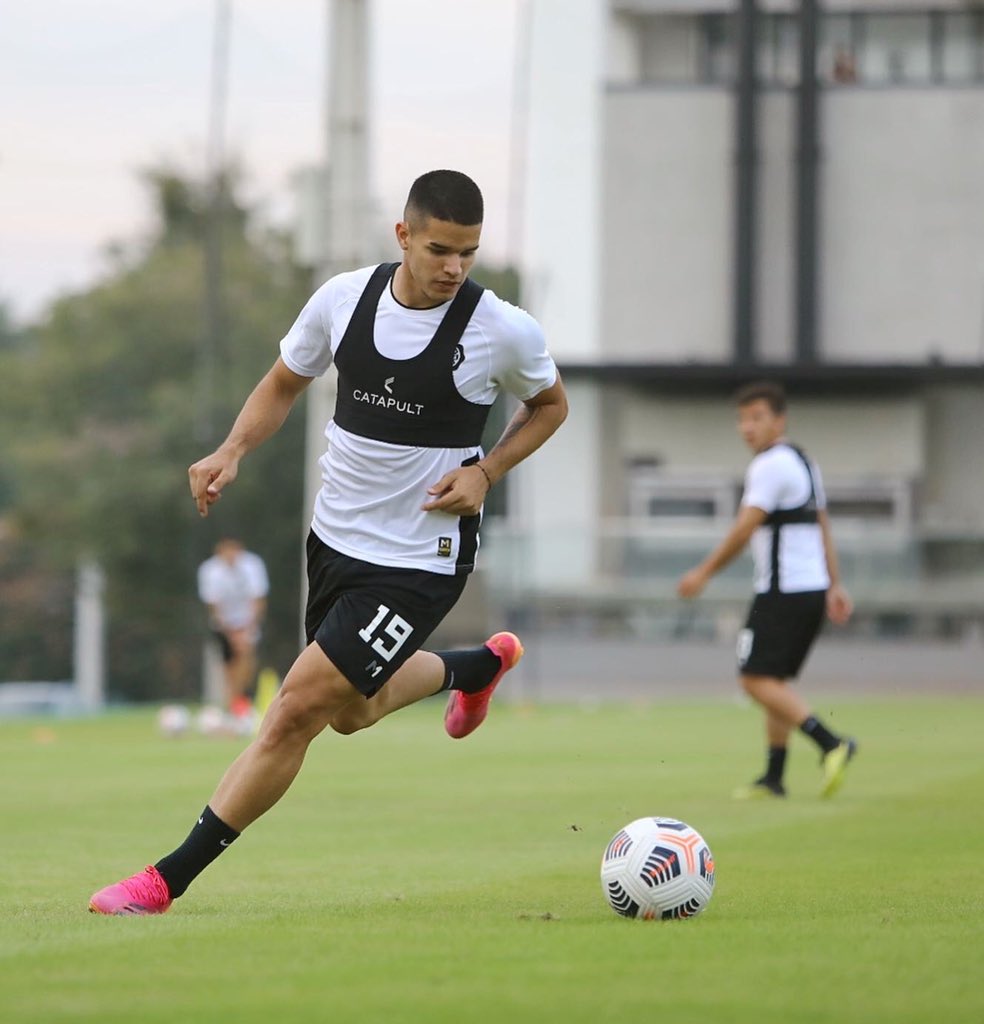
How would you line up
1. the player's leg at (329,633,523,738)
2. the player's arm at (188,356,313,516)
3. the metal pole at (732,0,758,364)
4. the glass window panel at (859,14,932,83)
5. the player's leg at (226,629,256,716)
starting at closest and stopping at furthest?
the player's arm at (188,356,313,516)
the player's leg at (329,633,523,738)
the player's leg at (226,629,256,716)
the metal pole at (732,0,758,364)
the glass window panel at (859,14,932,83)

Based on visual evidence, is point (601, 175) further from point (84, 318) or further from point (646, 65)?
point (84, 318)

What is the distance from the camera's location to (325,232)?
26.7 m

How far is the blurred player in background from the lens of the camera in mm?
23266

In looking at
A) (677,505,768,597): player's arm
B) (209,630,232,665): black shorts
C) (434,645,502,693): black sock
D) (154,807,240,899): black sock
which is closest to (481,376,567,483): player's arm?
(434,645,502,693): black sock

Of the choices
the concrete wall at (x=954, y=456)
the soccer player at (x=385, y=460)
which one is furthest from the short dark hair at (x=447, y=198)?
the concrete wall at (x=954, y=456)

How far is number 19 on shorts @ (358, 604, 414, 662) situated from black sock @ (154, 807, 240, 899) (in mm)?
755

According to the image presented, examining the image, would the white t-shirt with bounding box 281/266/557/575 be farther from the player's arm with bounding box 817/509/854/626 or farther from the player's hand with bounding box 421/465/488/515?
the player's arm with bounding box 817/509/854/626

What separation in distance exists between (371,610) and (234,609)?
54.9 feet

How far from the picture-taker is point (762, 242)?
113ft

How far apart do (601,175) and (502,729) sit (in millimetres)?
15329

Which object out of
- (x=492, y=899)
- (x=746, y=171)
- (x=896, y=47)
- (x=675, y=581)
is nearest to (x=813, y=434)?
(x=746, y=171)

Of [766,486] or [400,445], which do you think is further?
[766,486]

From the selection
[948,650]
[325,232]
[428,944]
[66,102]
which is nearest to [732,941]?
[428,944]

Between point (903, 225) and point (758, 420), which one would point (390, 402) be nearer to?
point (758, 420)
